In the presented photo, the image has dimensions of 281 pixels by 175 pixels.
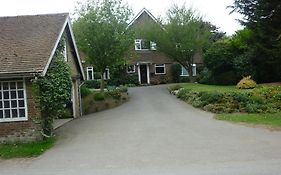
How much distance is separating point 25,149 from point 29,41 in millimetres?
6059

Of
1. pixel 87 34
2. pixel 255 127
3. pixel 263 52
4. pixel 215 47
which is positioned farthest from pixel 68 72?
pixel 215 47

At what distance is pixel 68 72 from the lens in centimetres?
1925

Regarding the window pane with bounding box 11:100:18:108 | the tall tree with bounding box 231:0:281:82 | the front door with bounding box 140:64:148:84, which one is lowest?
the window pane with bounding box 11:100:18:108

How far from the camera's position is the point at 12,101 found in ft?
56.8

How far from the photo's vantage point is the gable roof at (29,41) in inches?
667

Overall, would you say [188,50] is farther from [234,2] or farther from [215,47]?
[234,2]

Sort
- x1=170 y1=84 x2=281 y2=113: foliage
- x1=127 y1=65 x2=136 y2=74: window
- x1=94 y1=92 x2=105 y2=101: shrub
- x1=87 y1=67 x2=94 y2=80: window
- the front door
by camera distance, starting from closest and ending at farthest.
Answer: x1=170 y1=84 x2=281 y2=113: foliage, x1=94 y1=92 x2=105 y2=101: shrub, x1=87 y1=67 x2=94 y2=80: window, x1=127 y1=65 x2=136 y2=74: window, the front door

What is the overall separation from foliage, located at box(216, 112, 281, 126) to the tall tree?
28.8 ft

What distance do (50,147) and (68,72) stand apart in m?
4.56

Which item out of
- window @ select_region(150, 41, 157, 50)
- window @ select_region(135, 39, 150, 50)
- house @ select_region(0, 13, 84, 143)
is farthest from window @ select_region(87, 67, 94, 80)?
house @ select_region(0, 13, 84, 143)

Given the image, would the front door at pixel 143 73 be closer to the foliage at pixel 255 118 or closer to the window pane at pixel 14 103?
the foliage at pixel 255 118

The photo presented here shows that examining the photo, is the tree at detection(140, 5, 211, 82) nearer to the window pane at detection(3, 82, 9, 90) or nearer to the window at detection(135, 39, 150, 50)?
the window at detection(135, 39, 150, 50)

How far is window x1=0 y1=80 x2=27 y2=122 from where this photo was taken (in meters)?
17.3

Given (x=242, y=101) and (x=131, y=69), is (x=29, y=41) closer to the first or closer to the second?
(x=242, y=101)
